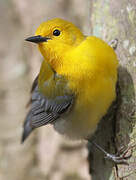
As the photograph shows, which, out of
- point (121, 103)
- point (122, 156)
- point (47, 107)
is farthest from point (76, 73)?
point (122, 156)

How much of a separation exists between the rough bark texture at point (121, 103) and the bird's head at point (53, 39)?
2.05 feet

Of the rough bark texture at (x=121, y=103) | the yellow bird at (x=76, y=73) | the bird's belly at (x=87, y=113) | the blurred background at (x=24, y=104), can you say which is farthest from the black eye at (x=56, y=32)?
the blurred background at (x=24, y=104)

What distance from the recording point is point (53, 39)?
2.79 m

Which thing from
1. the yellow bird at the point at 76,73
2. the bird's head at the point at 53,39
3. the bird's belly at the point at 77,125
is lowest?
the bird's belly at the point at 77,125

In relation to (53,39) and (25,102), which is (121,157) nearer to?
(53,39)

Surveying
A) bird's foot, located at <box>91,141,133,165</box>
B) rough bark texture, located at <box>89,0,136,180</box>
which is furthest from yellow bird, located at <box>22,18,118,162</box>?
bird's foot, located at <box>91,141,133,165</box>

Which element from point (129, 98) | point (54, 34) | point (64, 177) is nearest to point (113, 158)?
point (129, 98)

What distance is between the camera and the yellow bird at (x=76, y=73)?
9.16ft

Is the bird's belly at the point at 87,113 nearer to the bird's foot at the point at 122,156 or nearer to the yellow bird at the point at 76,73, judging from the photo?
the yellow bird at the point at 76,73

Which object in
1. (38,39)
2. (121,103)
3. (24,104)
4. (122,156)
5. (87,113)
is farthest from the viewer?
(24,104)

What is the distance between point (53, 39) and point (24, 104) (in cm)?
355

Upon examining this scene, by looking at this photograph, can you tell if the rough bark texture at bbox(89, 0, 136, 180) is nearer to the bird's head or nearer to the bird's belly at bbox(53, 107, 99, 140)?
the bird's belly at bbox(53, 107, 99, 140)

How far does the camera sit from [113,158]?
297 centimetres

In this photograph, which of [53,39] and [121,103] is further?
[121,103]
